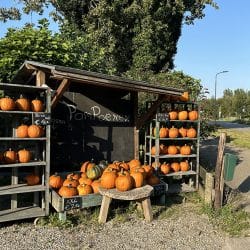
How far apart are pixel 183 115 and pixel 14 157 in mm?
3928

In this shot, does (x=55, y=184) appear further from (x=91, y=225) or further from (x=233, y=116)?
(x=233, y=116)

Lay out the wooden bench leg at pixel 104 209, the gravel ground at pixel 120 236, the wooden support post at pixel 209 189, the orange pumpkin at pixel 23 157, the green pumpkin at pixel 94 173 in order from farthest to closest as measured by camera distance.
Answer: the wooden support post at pixel 209 189 < the green pumpkin at pixel 94 173 < the wooden bench leg at pixel 104 209 < the orange pumpkin at pixel 23 157 < the gravel ground at pixel 120 236

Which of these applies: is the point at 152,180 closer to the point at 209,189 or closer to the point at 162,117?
the point at 209,189

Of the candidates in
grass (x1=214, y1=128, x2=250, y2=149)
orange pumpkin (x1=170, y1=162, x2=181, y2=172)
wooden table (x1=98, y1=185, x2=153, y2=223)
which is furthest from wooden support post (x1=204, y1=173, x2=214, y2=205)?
grass (x1=214, y1=128, x2=250, y2=149)

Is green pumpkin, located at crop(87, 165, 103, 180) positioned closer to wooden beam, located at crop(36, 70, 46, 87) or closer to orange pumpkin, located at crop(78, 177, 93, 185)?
orange pumpkin, located at crop(78, 177, 93, 185)

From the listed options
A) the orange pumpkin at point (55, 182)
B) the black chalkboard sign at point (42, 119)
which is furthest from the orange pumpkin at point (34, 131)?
the orange pumpkin at point (55, 182)

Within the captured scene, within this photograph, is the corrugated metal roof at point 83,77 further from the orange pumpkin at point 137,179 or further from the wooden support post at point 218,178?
the orange pumpkin at point 137,179

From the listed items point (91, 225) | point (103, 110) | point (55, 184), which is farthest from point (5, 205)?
point (103, 110)

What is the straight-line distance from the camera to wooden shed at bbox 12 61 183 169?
24.5 ft

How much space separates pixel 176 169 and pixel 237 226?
236cm

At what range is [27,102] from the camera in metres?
5.86

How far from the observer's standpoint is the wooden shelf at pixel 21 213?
5.56 m

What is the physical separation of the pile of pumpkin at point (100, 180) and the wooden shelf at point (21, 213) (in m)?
0.45

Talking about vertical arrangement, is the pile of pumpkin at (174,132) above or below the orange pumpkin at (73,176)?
above
